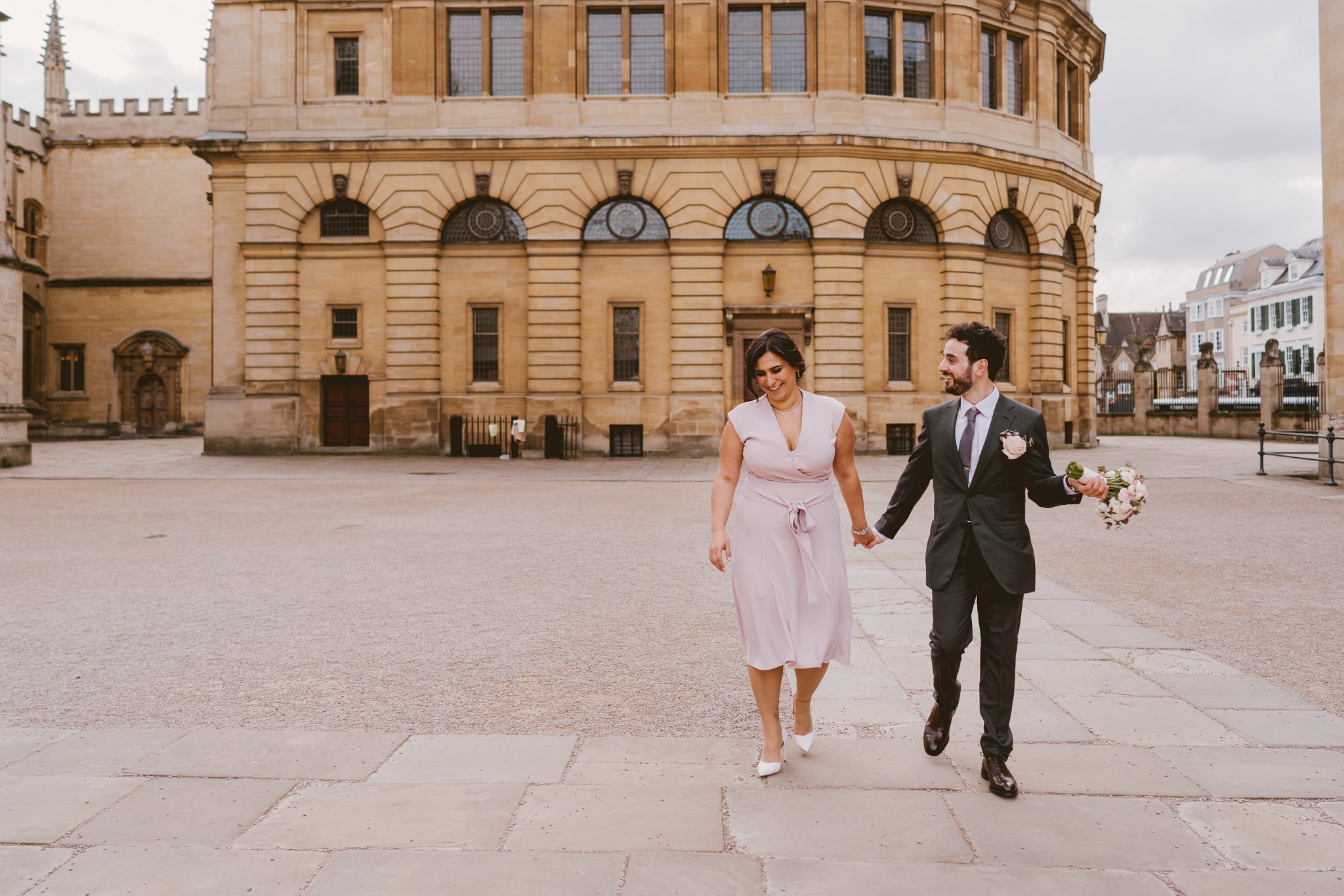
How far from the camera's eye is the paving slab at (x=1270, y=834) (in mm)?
3354

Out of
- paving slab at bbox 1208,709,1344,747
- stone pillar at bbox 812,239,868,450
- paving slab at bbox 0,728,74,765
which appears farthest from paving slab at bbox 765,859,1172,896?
stone pillar at bbox 812,239,868,450

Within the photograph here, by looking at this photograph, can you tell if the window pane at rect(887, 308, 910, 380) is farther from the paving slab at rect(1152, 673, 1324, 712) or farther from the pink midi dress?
the pink midi dress

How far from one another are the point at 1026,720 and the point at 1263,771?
1.03m

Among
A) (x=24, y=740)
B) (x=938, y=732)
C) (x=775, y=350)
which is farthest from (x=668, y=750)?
(x=24, y=740)

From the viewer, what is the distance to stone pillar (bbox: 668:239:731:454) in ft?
85.5

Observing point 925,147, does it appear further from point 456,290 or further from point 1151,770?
point 1151,770

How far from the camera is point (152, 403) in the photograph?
44938mm

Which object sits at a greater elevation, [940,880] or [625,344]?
[625,344]

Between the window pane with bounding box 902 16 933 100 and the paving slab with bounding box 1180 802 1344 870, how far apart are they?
2605 cm

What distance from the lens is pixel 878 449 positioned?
87.2 ft

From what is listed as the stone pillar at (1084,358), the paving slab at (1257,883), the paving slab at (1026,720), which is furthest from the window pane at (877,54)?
the paving slab at (1257,883)

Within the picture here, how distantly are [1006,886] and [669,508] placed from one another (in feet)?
38.3

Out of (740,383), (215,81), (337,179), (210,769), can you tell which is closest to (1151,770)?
(210,769)

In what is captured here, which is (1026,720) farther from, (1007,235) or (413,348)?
(1007,235)
